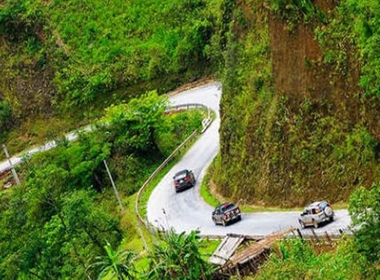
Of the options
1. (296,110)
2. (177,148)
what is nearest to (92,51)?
(177,148)

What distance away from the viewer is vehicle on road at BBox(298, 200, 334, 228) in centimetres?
3375

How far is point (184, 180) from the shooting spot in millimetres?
53188

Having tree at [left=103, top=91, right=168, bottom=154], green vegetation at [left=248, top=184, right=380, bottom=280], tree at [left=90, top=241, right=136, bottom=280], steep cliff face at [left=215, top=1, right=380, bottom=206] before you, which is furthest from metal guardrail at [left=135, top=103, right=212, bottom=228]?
green vegetation at [left=248, top=184, right=380, bottom=280]

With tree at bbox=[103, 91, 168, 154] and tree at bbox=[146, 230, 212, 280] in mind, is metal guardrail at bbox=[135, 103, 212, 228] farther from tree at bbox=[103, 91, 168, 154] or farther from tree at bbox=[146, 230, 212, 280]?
tree at bbox=[146, 230, 212, 280]

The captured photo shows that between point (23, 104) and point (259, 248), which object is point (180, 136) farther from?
point (259, 248)

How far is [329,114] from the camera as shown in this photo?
3725 centimetres

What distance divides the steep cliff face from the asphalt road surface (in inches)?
66.9

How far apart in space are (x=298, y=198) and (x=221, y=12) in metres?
17.3

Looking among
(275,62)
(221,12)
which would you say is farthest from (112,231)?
(221,12)

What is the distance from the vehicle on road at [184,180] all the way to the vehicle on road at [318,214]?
19330 millimetres

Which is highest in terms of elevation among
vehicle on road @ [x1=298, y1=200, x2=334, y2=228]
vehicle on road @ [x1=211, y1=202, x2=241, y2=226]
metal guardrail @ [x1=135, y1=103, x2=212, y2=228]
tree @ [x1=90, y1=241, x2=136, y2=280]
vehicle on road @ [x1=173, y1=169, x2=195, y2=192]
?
tree @ [x1=90, y1=241, x2=136, y2=280]

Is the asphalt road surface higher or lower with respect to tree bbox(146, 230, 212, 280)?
lower

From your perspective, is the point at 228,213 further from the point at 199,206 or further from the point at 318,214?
the point at 318,214

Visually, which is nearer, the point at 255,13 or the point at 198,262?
the point at 198,262
